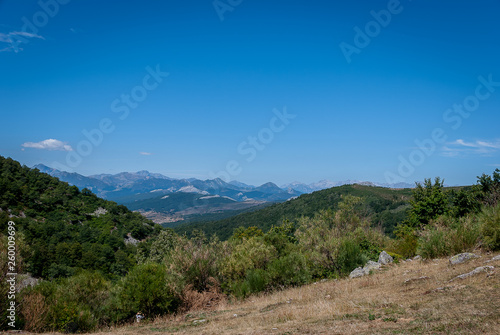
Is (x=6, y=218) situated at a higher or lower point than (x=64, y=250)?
higher

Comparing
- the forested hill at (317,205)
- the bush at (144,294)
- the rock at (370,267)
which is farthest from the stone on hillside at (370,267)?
the forested hill at (317,205)

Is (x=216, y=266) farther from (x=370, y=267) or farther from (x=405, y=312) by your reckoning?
(x=405, y=312)

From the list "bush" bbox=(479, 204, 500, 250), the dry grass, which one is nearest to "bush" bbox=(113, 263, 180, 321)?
the dry grass

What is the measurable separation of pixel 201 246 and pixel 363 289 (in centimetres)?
1360

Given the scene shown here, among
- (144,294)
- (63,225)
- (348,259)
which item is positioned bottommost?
(348,259)

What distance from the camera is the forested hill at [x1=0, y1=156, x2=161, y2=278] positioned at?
43531 millimetres

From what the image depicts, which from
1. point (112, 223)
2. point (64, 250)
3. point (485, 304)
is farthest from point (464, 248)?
point (112, 223)

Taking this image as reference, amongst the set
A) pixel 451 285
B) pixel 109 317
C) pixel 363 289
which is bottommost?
pixel 109 317

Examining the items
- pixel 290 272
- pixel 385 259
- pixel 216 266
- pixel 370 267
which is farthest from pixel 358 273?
pixel 216 266

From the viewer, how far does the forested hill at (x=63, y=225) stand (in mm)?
43531

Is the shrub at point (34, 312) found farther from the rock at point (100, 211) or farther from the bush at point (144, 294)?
the rock at point (100, 211)

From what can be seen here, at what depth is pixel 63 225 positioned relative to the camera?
5591 centimetres

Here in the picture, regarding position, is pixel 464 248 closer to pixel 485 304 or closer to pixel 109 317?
pixel 485 304

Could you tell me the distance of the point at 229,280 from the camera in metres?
20.0
